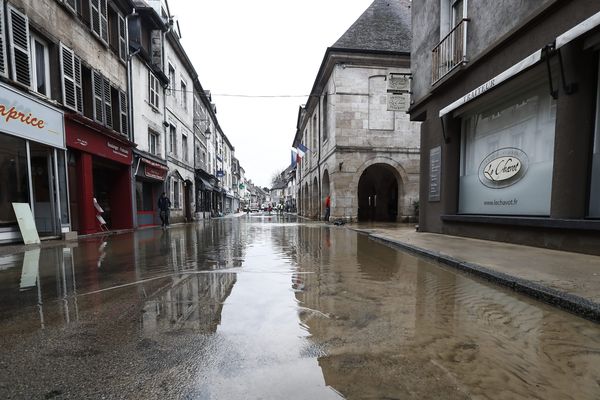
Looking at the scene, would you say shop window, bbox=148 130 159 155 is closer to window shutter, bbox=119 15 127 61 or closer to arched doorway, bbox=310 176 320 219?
window shutter, bbox=119 15 127 61

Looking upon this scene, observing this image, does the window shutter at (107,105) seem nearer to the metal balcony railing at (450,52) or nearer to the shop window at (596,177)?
the metal balcony railing at (450,52)

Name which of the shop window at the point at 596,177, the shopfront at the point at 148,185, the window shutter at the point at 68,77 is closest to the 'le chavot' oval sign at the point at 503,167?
the shop window at the point at 596,177

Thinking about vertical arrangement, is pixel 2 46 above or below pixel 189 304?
above

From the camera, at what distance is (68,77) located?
9.73m

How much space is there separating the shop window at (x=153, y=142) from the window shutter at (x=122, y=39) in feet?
12.1

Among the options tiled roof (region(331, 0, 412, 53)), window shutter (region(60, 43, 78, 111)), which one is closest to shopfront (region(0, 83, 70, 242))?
window shutter (region(60, 43, 78, 111))

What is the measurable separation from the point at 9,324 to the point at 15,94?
7751mm

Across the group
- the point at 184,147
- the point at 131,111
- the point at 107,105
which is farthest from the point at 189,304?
the point at 184,147

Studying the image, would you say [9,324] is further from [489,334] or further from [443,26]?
[443,26]

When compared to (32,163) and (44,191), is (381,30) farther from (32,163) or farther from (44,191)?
(44,191)

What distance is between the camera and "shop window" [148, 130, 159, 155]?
15.7m

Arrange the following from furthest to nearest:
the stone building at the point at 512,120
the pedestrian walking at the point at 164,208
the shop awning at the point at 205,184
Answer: the shop awning at the point at 205,184 → the pedestrian walking at the point at 164,208 → the stone building at the point at 512,120

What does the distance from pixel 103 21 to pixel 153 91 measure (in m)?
4.38

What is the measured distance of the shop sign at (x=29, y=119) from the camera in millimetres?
7434
